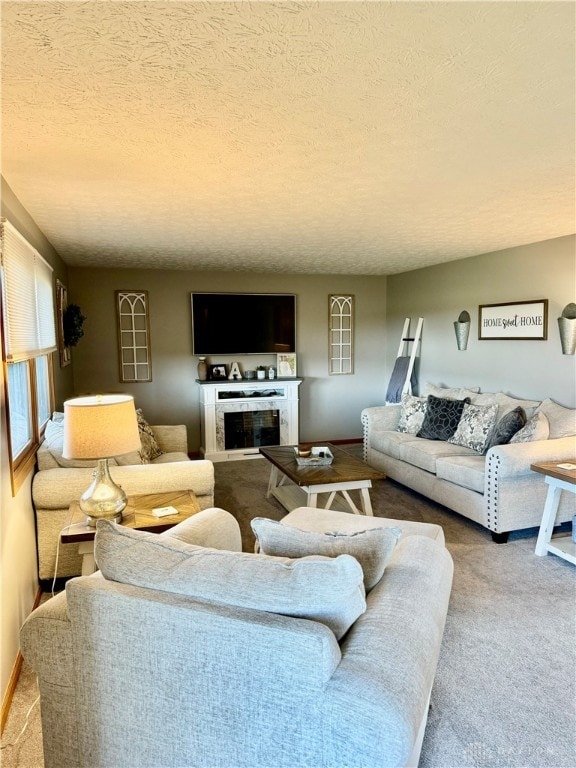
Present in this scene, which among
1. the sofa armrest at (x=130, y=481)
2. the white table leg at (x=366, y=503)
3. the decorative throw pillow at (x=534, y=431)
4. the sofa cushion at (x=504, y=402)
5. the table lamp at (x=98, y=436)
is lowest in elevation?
the white table leg at (x=366, y=503)

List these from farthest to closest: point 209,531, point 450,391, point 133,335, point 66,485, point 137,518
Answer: point 133,335
point 450,391
point 66,485
point 137,518
point 209,531

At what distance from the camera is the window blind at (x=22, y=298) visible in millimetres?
2334

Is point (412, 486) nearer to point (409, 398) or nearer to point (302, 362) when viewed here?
point (409, 398)

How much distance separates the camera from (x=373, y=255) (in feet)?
16.8

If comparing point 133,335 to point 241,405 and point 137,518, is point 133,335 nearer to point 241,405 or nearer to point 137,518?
point 241,405

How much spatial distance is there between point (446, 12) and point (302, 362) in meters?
5.65

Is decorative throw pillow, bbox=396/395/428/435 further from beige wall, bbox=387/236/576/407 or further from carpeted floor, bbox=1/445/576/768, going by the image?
carpeted floor, bbox=1/445/576/768

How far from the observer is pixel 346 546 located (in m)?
1.63

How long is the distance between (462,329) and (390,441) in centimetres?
149

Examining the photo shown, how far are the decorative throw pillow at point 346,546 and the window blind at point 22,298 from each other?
1531 mm

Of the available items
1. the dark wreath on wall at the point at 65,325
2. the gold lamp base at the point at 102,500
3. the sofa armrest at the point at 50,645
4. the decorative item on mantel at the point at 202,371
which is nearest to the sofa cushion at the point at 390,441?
the decorative item on mantel at the point at 202,371

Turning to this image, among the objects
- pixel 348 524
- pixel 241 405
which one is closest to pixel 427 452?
pixel 348 524

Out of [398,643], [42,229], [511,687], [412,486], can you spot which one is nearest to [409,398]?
[412,486]

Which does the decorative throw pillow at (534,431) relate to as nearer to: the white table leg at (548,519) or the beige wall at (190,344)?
the white table leg at (548,519)
